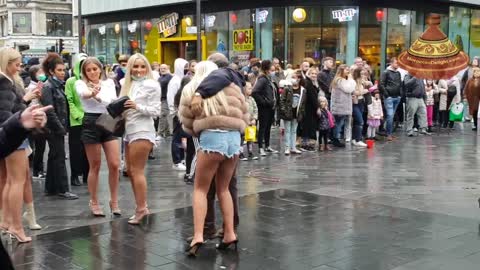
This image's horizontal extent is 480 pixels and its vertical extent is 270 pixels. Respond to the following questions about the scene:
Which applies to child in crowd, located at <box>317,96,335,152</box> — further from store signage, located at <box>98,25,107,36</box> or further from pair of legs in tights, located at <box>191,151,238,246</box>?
store signage, located at <box>98,25,107,36</box>

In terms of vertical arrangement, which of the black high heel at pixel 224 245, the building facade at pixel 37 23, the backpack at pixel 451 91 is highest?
the building facade at pixel 37 23

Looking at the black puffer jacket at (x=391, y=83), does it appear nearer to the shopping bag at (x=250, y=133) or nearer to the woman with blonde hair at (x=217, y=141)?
the shopping bag at (x=250, y=133)

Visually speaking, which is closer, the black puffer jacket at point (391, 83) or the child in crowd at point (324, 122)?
the child in crowd at point (324, 122)

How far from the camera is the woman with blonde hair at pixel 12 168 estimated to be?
5980 mm

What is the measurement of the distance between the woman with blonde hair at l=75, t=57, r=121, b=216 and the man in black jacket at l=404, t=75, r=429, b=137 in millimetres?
10020

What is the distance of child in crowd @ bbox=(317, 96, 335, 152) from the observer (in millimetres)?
13044

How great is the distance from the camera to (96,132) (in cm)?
711

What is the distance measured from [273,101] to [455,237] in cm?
636

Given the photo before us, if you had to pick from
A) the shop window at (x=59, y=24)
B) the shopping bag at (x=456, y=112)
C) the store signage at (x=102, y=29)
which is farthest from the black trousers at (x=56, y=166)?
the shop window at (x=59, y=24)

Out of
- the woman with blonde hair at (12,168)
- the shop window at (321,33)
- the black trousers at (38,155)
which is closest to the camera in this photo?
the woman with blonde hair at (12,168)

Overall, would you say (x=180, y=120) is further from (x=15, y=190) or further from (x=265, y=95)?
(x=265, y=95)

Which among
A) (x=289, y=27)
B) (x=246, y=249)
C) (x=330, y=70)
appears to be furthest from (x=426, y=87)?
(x=246, y=249)

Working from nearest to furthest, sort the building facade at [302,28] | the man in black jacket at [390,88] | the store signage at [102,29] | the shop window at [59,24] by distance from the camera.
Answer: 1. the man in black jacket at [390,88]
2. the building facade at [302,28]
3. the store signage at [102,29]
4. the shop window at [59,24]

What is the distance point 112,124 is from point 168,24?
21781mm
